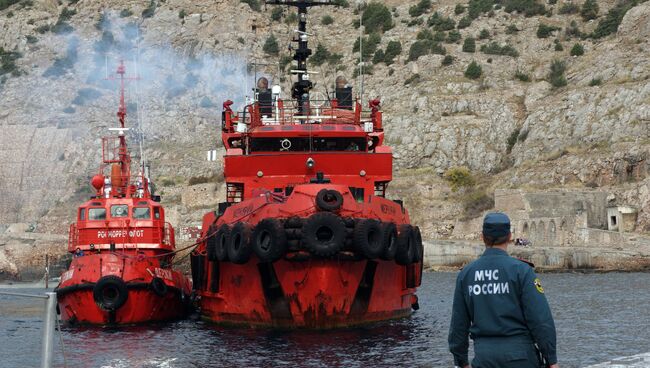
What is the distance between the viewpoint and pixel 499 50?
327ft

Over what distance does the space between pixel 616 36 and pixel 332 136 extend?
71.4 meters

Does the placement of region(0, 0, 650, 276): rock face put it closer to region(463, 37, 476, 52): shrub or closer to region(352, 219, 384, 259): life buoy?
region(463, 37, 476, 52): shrub

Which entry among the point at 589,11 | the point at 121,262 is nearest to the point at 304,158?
the point at 121,262

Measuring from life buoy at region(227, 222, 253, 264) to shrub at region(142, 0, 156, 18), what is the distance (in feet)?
299

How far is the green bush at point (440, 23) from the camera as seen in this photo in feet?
359

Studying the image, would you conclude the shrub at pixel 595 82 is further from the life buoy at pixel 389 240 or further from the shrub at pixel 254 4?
the life buoy at pixel 389 240

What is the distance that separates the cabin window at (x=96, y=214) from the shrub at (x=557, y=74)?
63640 millimetres

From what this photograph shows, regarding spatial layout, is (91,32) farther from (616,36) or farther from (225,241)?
(225,241)

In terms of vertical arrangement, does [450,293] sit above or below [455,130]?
below

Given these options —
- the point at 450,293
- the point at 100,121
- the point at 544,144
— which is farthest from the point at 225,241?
the point at 100,121

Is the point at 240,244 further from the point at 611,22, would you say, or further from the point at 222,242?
the point at 611,22

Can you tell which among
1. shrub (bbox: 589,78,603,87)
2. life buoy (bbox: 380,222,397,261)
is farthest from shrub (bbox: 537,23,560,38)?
life buoy (bbox: 380,222,397,261)

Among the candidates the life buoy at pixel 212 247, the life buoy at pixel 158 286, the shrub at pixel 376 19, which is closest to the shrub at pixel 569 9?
the shrub at pixel 376 19

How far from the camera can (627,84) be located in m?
81.8
